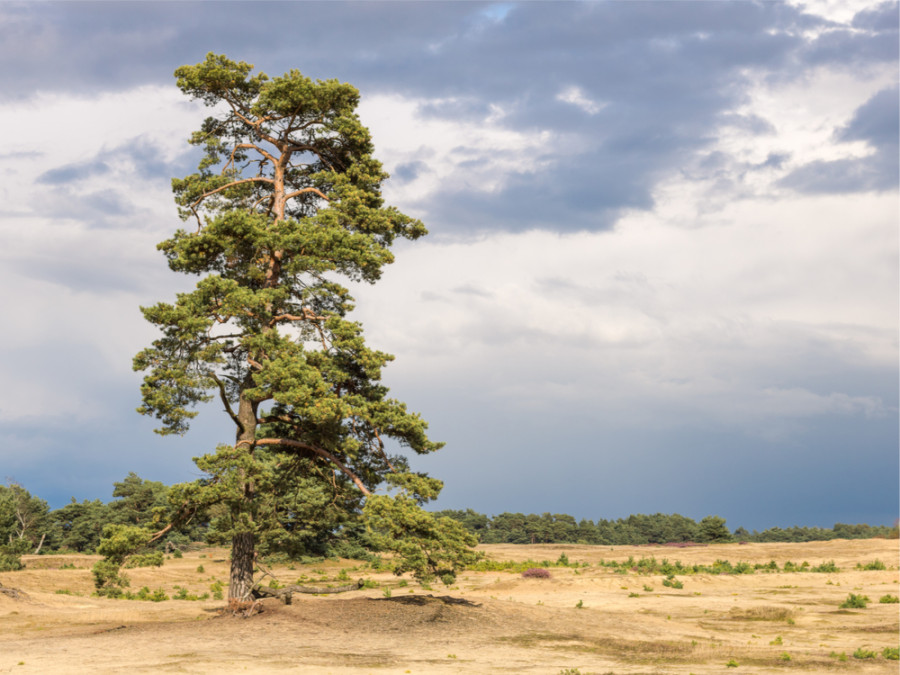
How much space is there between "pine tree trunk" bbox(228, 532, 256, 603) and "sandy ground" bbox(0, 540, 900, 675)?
2.35ft

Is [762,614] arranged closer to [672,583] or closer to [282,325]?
[672,583]

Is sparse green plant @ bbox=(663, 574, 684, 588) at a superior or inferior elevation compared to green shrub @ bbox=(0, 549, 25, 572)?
inferior

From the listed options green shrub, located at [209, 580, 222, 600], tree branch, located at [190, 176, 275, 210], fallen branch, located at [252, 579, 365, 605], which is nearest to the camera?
fallen branch, located at [252, 579, 365, 605]

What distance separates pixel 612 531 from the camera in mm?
85875

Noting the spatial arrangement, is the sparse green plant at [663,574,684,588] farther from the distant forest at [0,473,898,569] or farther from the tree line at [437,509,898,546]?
the tree line at [437,509,898,546]

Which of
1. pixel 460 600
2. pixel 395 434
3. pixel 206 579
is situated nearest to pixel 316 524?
pixel 395 434

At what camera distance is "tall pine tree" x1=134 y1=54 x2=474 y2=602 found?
19.6 meters

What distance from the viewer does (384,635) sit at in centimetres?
1938

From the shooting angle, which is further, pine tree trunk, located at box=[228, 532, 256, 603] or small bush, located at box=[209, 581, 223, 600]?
small bush, located at box=[209, 581, 223, 600]

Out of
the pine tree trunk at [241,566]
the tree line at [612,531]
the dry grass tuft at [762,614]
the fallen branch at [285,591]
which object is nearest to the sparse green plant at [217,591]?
the fallen branch at [285,591]

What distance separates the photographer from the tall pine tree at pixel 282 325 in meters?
19.6

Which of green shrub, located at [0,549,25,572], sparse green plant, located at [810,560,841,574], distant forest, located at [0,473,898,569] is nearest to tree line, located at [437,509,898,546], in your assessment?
distant forest, located at [0,473,898,569]

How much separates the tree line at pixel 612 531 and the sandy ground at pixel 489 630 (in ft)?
158

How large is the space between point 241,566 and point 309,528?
2.52 meters
